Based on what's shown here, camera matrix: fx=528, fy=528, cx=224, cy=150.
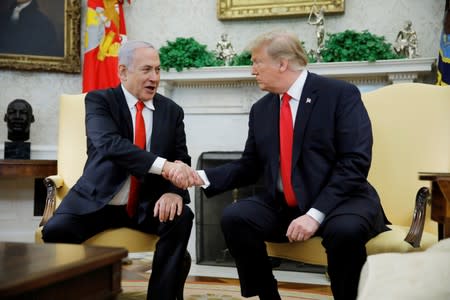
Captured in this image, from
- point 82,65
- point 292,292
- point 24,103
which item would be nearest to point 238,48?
point 82,65

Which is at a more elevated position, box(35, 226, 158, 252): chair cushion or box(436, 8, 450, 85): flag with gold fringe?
box(436, 8, 450, 85): flag with gold fringe

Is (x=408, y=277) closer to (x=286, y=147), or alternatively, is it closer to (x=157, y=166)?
(x=286, y=147)

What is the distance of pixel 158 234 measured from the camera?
261 cm

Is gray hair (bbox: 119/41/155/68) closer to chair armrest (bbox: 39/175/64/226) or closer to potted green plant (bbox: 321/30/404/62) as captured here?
chair armrest (bbox: 39/175/64/226)

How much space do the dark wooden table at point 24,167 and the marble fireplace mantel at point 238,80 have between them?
1166 millimetres

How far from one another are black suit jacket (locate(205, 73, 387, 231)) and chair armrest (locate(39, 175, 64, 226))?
2.82 ft

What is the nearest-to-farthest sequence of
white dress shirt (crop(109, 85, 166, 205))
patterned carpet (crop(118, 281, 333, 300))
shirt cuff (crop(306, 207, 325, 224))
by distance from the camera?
shirt cuff (crop(306, 207, 325, 224)), white dress shirt (crop(109, 85, 166, 205)), patterned carpet (crop(118, 281, 333, 300))

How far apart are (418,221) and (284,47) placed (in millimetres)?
1033

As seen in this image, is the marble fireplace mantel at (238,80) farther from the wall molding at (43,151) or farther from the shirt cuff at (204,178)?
the shirt cuff at (204,178)

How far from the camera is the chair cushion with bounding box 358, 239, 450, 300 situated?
93 centimetres

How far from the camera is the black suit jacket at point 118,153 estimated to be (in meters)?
2.58

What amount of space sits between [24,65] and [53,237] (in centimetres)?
296

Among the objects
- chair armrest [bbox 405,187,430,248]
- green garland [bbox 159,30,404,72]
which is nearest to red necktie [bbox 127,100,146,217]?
chair armrest [bbox 405,187,430,248]

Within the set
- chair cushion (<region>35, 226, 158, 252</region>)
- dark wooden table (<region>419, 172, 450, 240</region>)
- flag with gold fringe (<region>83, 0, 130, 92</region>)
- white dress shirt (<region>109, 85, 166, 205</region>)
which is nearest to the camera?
dark wooden table (<region>419, 172, 450, 240</region>)
